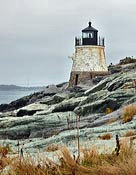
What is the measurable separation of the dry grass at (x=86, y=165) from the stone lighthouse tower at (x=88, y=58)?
4855cm

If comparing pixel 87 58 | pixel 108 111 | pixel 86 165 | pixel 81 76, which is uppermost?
pixel 87 58

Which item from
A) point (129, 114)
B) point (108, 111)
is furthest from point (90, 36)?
point (129, 114)

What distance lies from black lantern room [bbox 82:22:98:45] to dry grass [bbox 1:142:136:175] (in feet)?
163

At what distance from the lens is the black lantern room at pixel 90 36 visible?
5759 centimetres

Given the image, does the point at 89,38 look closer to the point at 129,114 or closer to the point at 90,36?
the point at 90,36

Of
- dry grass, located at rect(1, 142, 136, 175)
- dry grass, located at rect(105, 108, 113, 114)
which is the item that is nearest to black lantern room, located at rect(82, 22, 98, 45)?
dry grass, located at rect(105, 108, 113, 114)

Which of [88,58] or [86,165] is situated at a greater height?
[88,58]

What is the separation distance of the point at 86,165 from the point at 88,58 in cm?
4935

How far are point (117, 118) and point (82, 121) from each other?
131 inches

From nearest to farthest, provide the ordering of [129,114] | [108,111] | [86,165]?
[86,165], [129,114], [108,111]

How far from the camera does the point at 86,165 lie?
786 cm

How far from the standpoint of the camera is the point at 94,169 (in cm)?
715

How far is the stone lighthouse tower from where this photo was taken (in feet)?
187

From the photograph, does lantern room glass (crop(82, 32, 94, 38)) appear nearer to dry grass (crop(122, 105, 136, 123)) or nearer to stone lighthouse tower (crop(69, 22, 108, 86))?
stone lighthouse tower (crop(69, 22, 108, 86))
